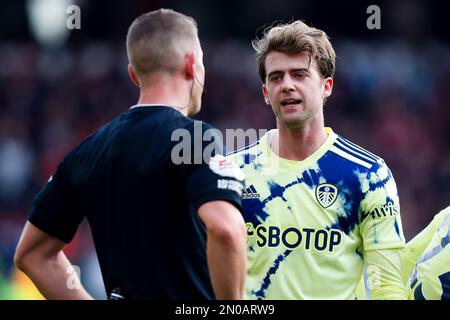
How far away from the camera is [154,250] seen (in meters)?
3.67

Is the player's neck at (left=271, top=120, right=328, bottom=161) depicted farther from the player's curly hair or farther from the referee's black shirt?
the referee's black shirt

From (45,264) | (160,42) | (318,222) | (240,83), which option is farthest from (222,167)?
(240,83)

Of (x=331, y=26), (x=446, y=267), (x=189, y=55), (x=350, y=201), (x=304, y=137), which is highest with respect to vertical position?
(x=331, y=26)

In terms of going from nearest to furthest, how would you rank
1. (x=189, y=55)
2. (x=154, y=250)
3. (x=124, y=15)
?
(x=154, y=250) < (x=189, y=55) < (x=124, y=15)

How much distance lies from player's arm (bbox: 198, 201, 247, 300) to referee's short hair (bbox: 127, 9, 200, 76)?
707 mm

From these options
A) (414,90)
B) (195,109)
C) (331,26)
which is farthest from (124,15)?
(195,109)

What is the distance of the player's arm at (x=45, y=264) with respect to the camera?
13.0ft

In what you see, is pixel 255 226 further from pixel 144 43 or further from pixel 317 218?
pixel 144 43

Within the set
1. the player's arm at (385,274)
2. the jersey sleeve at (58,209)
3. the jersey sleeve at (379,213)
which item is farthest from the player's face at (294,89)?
the jersey sleeve at (58,209)

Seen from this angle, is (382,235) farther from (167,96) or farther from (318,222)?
(167,96)

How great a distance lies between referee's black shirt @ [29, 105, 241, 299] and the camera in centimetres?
363

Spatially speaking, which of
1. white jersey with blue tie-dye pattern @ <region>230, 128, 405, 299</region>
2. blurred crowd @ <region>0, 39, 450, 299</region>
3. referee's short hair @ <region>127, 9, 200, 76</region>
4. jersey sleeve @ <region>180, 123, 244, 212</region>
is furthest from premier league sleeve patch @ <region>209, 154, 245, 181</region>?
blurred crowd @ <region>0, 39, 450, 299</region>

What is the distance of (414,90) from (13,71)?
744 centimetres

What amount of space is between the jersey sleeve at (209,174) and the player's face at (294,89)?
1.46m
